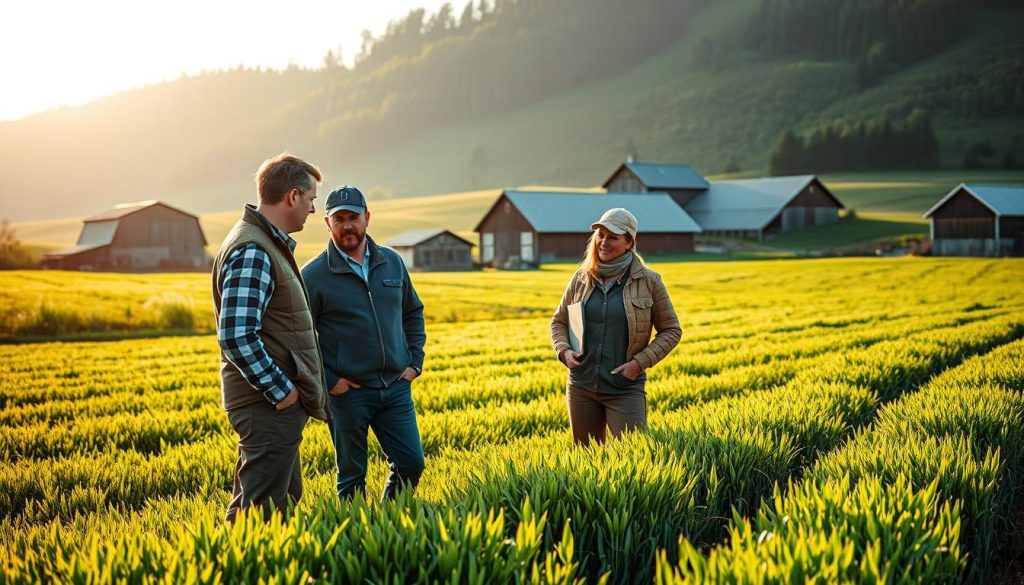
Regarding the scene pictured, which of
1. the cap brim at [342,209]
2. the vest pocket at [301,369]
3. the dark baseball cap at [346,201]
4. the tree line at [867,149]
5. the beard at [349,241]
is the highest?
the tree line at [867,149]

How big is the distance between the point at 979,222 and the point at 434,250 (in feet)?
142

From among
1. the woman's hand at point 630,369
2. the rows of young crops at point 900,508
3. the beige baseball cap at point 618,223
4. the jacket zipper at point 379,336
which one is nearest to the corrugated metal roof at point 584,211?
the rows of young crops at point 900,508

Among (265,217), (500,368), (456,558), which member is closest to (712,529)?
(456,558)

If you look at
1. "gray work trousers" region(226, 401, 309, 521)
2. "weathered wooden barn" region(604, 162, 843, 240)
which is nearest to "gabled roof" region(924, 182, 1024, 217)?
"weathered wooden barn" region(604, 162, 843, 240)

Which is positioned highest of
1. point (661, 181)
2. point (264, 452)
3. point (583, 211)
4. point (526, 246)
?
point (661, 181)

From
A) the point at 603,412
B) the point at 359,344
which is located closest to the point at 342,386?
the point at 359,344

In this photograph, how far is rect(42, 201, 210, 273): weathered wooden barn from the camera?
203ft

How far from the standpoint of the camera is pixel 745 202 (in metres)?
84.1

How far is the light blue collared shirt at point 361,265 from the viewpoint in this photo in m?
5.57

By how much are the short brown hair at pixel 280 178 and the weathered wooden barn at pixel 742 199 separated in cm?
7743

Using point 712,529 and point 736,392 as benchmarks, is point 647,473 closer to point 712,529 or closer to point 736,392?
point 712,529

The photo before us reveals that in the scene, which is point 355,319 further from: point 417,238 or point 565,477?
point 417,238

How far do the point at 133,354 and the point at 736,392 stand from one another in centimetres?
1307

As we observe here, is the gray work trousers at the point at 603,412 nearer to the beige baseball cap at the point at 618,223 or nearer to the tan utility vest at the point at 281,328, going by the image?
the beige baseball cap at the point at 618,223
